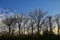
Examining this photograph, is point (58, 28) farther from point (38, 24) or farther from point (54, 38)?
point (54, 38)

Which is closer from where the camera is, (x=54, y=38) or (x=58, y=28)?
(x=54, y=38)

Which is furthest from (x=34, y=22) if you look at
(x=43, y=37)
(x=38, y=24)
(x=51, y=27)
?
(x=43, y=37)

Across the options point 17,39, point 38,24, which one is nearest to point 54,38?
point 17,39

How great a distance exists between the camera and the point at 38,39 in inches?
1609

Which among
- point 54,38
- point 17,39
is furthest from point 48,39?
point 17,39

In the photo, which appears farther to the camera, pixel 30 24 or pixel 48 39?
pixel 30 24

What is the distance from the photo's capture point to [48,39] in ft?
131

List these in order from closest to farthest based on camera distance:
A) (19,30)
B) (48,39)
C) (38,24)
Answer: (48,39)
(38,24)
(19,30)

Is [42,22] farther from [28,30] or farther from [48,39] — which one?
[48,39]

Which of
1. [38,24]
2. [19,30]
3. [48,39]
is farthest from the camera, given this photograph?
[19,30]

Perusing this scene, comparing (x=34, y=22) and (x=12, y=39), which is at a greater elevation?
(x=34, y=22)

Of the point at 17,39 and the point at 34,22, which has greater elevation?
the point at 34,22

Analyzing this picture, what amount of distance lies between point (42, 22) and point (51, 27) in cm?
348

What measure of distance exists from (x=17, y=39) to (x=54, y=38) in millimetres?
8682
